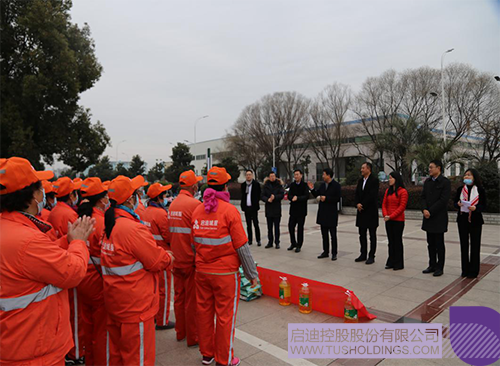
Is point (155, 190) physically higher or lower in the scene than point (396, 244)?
higher

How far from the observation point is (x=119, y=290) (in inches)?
101

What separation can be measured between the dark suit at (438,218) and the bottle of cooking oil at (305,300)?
115 inches

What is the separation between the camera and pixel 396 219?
637cm

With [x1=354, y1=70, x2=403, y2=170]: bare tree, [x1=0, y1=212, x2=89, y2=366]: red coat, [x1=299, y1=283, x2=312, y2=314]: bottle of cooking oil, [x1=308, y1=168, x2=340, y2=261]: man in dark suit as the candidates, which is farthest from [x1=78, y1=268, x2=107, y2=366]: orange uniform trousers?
[x1=354, y1=70, x2=403, y2=170]: bare tree

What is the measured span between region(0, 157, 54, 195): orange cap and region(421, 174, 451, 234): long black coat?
610 cm

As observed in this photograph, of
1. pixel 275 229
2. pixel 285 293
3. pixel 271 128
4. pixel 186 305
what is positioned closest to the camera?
pixel 186 305

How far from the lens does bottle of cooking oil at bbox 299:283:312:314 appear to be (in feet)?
14.5

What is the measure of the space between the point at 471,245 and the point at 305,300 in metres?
3.28

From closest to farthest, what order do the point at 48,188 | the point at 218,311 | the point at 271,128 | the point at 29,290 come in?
the point at 29,290 → the point at 218,311 → the point at 48,188 → the point at 271,128

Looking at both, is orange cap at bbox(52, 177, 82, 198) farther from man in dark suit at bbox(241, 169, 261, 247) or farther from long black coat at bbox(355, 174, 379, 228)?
long black coat at bbox(355, 174, 379, 228)

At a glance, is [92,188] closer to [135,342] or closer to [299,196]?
[135,342]

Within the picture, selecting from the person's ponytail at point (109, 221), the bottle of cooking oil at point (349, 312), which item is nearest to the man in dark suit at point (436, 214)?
the bottle of cooking oil at point (349, 312)

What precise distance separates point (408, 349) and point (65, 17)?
1655 centimetres

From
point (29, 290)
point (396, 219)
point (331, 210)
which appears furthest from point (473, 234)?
point (29, 290)
